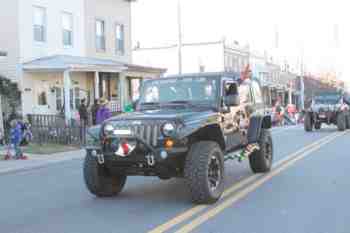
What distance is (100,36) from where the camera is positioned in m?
29.2

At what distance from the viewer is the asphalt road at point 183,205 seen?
6.85 meters

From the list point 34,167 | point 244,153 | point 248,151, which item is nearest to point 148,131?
point 244,153

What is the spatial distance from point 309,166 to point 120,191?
4901 mm

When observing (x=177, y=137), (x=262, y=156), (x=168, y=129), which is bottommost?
(x=262, y=156)

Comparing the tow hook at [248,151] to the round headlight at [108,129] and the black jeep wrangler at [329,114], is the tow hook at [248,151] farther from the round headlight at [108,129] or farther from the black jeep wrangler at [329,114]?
the black jeep wrangler at [329,114]

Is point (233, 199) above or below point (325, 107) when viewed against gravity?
below

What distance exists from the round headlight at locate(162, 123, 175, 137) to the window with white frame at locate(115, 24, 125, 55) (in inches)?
918

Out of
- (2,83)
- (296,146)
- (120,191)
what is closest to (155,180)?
(120,191)

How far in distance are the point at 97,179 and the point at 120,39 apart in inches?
908

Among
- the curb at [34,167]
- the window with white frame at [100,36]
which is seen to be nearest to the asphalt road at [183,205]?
the curb at [34,167]

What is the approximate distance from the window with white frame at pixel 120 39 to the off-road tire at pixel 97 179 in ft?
73.2

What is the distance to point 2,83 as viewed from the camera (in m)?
23.3

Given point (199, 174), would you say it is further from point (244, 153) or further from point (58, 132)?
point (58, 132)

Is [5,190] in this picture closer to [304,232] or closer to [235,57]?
[304,232]
